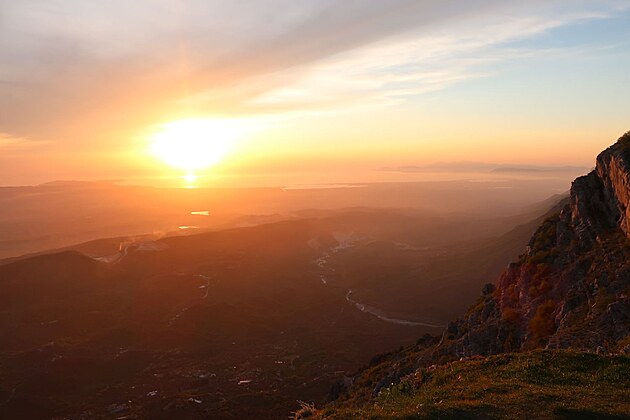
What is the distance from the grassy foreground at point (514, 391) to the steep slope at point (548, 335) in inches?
1.3

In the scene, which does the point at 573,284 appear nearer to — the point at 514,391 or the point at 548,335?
the point at 548,335

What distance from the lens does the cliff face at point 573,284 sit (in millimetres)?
21188

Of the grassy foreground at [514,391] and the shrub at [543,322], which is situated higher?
the grassy foreground at [514,391]

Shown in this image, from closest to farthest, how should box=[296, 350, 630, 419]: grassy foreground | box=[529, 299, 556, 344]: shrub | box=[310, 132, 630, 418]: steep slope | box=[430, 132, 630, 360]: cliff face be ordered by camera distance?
box=[296, 350, 630, 419]: grassy foreground
box=[310, 132, 630, 418]: steep slope
box=[430, 132, 630, 360]: cliff face
box=[529, 299, 556, 344]: shrub

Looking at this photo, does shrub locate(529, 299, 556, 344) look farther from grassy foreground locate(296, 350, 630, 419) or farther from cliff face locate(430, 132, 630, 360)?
grassy foreground locate(296, 350, 630, 419)

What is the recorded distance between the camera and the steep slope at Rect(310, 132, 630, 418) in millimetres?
11734

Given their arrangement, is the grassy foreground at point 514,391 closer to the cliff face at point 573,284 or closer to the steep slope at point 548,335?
the steep slope at point 548,335

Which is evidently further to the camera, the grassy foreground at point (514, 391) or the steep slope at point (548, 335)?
the steep slope at point (548, 335)

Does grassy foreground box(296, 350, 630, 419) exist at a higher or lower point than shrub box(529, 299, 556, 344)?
higher

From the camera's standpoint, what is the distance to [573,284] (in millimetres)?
26016

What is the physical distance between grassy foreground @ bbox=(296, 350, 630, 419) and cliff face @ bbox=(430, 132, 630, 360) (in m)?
5.52

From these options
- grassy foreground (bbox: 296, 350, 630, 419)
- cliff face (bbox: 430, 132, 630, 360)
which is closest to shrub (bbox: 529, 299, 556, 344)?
cliff face (bbox: 430, 132, 630, 360)

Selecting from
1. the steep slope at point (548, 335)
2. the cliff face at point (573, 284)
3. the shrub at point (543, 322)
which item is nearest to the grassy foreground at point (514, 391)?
the steep slope at point (548, 335)

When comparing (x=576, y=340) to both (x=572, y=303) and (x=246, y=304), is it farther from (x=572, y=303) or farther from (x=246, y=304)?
(x=246, y=304)
